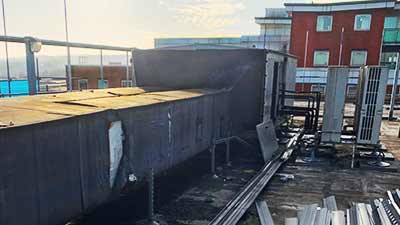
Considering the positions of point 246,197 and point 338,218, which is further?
point 246,197

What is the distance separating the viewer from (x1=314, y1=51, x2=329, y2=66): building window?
19.7 metres

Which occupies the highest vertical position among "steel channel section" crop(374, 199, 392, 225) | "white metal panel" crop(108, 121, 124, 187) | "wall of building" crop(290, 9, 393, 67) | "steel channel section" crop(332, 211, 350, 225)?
"wall of building" crop(290, 9, 393, 67)

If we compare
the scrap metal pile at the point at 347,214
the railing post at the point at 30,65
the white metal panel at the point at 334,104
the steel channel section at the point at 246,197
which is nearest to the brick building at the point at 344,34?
the white metal panel at the point at 334,104

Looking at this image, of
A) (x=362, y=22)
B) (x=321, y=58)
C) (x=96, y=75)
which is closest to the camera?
(x=96, y=75)

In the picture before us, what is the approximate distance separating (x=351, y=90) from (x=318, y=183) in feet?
49.0

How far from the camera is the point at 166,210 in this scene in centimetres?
418

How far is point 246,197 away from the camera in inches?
175

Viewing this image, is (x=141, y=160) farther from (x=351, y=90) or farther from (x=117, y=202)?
(x=351, y=90)

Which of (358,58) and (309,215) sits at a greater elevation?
(358,58)

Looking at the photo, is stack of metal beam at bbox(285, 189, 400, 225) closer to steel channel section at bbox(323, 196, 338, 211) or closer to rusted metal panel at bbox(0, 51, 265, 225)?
steel channel section at bbox(323, 196, 338, 211)

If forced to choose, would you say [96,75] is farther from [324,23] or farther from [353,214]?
[353,214]

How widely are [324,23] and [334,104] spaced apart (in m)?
14.8

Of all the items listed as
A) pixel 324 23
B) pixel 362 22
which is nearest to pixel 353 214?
pixel 324 23

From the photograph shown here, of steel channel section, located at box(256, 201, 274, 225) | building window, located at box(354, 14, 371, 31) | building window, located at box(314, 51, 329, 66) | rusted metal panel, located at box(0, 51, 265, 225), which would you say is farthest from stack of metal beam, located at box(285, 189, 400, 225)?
building window, located at box(354, 14, 371, 31)
